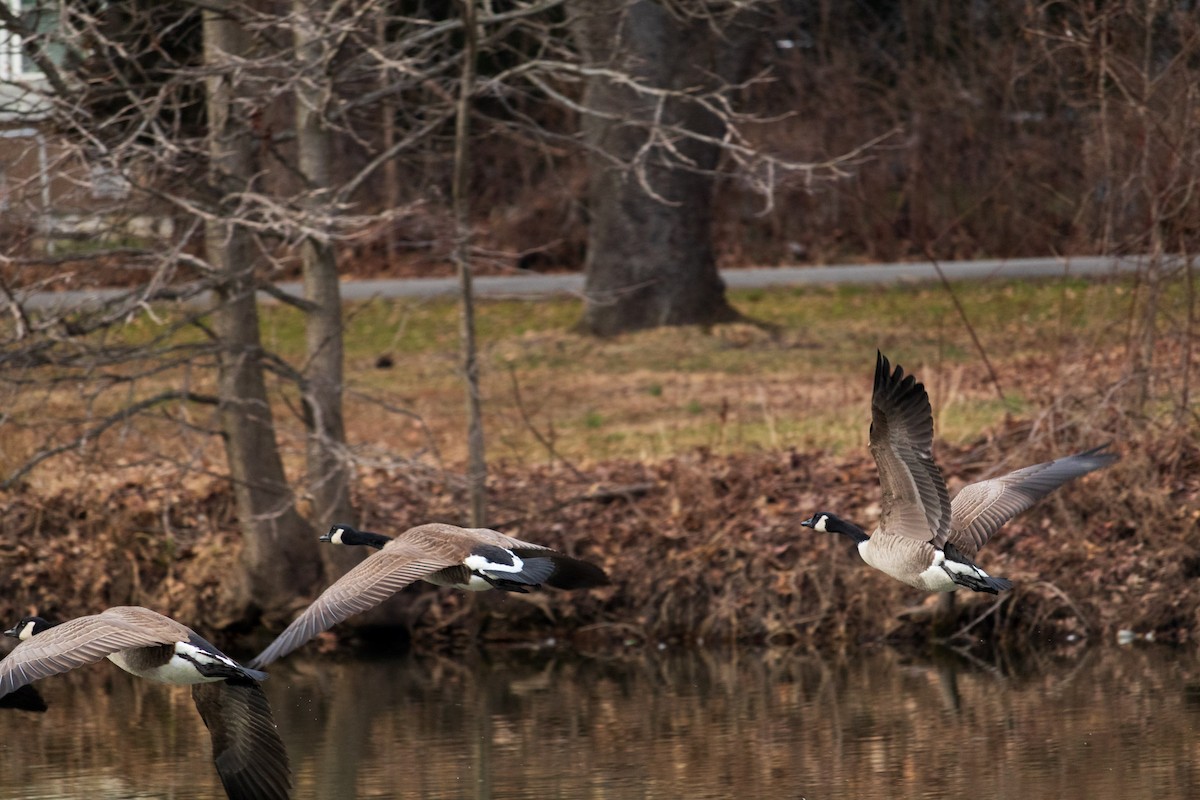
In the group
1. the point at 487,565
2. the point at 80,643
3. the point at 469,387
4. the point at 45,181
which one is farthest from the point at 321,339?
the point at 80,643

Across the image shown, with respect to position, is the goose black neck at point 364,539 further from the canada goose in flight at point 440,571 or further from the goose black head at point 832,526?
the goose black head at point 832,526

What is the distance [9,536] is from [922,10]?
19106 millimetres

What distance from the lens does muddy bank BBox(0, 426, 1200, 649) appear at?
45.4 ft

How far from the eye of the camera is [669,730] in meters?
11.9

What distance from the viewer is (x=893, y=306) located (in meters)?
21.7

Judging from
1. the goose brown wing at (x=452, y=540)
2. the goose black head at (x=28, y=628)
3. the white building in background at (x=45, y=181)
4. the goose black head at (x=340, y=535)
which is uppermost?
the white building in background at (x=45, y=181)

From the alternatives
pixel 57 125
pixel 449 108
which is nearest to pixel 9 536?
pixel 57 125

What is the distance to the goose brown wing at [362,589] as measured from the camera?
788 centimetres

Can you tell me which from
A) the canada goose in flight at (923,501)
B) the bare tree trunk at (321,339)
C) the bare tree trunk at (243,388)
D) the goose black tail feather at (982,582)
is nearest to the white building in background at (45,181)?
the bare tree trunk at (243,388)

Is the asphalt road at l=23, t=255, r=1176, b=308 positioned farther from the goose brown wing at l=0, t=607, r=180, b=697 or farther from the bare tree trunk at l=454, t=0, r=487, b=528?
the goose brown wing at l=0, t=607, r=180, b=697

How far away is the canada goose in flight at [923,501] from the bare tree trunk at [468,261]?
4.43 metres

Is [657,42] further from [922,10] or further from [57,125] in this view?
[922,10]

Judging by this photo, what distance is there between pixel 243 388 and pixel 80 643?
6328mm

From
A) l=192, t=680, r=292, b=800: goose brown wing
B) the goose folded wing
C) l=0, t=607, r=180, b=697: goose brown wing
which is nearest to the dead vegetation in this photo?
l=192, t=680, r=292, b=800: goose brown wing
